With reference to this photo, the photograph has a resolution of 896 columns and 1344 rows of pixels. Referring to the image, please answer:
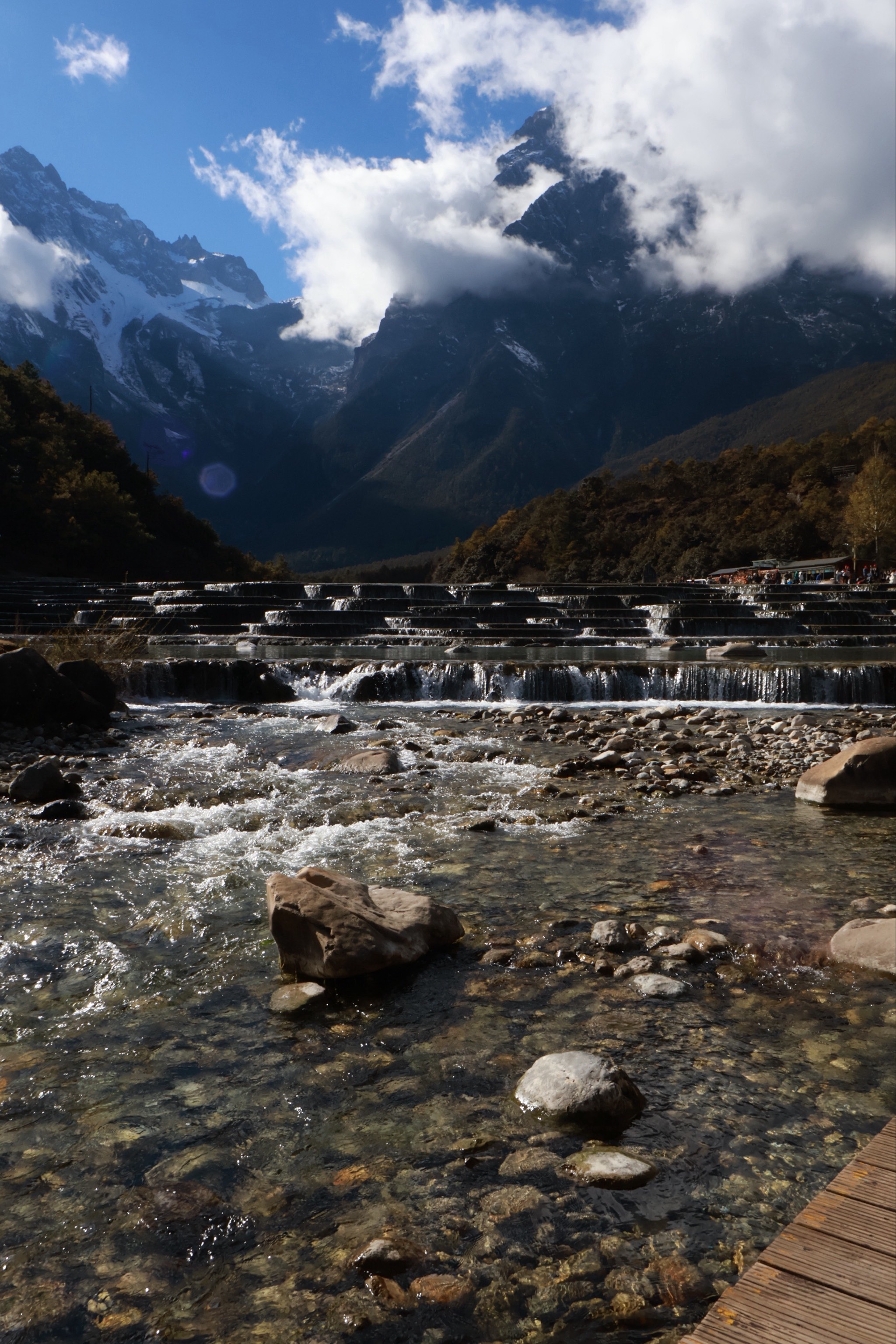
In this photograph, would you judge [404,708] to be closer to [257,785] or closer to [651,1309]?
[257,785]

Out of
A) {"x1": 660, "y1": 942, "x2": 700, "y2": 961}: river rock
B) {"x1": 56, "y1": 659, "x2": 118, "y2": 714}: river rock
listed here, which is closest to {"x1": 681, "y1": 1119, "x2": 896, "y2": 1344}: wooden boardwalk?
{"x1": 660, "y1": 942, "x2": 700, "y2": 961}: river rock

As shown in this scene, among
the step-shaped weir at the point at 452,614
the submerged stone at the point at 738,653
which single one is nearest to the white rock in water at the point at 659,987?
the submerged stone at the point at 738,653

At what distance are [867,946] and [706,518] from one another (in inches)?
3909

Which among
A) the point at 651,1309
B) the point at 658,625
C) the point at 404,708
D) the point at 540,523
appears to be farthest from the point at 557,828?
the point at 540,523

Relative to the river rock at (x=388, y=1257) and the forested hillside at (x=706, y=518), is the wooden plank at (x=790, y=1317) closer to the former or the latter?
the river rock at (x=388, y=1257)

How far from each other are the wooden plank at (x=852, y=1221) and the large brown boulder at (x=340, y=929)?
2999mm

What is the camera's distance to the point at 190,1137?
3402mm

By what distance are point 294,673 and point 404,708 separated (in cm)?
400

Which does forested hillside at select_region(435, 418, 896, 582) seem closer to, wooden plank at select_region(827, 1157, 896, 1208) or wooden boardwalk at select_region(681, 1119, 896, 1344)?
wooden plank at select_region(827, 1157, 896, 1208)

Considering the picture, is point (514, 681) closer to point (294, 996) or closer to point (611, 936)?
point (611, 936)

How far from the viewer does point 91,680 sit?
51.9 feet

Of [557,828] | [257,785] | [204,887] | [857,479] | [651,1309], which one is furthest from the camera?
[857,479]

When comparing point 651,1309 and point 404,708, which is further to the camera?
point 404,708

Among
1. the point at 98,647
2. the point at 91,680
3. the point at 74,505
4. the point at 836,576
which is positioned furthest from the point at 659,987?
the point at 74,505
